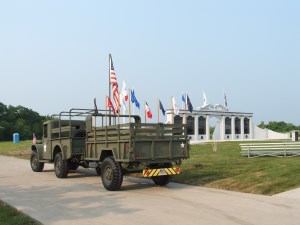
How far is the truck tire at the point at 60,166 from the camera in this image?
574 inches

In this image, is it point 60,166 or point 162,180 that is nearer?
point 162,180

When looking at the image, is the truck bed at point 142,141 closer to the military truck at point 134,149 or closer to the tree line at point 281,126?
the military truck at point 134,149

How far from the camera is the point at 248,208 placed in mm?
8461

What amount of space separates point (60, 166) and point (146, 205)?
655 cm

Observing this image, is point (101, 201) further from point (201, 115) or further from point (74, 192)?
point (201, 115)

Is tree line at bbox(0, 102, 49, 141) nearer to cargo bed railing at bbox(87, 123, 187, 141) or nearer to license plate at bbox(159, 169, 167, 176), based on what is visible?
cargo bed railing at bbox(87, 123, 187, 141)

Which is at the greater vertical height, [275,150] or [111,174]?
[275,150]

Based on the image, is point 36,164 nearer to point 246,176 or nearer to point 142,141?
point 142,141

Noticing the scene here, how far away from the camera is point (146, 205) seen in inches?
355

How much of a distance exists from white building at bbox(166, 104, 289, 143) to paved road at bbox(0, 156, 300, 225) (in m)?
35.4

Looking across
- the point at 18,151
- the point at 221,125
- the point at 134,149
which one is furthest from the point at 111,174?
the point at 221,125

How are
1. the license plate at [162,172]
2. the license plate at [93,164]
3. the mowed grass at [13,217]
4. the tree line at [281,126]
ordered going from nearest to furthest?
the mowed grass at [13,217] < the license plate at [162,172] < the license plate at [93,164] < the tree line at [281,126]

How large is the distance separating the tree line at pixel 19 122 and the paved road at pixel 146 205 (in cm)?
6586

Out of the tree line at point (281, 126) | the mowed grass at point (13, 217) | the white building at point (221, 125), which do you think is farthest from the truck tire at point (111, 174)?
the tree line at point (281, 126)
